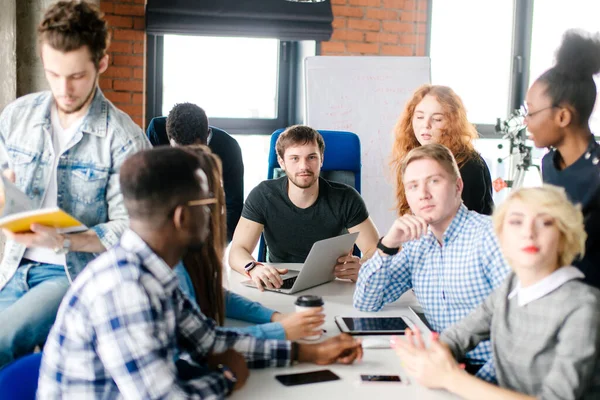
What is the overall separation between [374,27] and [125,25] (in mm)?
1890

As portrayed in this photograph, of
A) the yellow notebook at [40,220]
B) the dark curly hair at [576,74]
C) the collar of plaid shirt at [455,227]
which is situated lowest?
the collar of plaid shirt at [455,227]

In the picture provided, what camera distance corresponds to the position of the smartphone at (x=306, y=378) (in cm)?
137

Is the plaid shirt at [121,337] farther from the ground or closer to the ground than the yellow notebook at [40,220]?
closer to the ground

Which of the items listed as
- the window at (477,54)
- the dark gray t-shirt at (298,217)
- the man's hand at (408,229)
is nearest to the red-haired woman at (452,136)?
the dark gray t-shirt at (298,217)

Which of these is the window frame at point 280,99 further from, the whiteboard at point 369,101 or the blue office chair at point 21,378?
the blue office chair at point 21,378

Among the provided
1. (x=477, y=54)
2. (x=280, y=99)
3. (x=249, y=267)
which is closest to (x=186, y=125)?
(x=249, y=267)

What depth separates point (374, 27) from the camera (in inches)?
201

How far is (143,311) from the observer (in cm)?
117

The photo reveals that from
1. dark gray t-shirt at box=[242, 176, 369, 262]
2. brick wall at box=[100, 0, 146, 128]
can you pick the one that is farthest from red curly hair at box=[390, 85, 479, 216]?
brick wall at box=[100, 0, 146, 128]

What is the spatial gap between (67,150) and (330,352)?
36.3 inches

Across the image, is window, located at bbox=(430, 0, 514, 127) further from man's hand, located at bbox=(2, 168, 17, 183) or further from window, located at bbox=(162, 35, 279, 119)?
man's hand, located at bbox=(2, 168, 17, 183)

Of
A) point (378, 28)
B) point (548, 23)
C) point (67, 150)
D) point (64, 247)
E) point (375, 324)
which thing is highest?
point (548, 23)

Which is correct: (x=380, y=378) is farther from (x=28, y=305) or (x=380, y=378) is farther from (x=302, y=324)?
(x=28, y=305)

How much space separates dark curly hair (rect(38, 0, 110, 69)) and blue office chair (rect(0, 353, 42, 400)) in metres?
0.81
